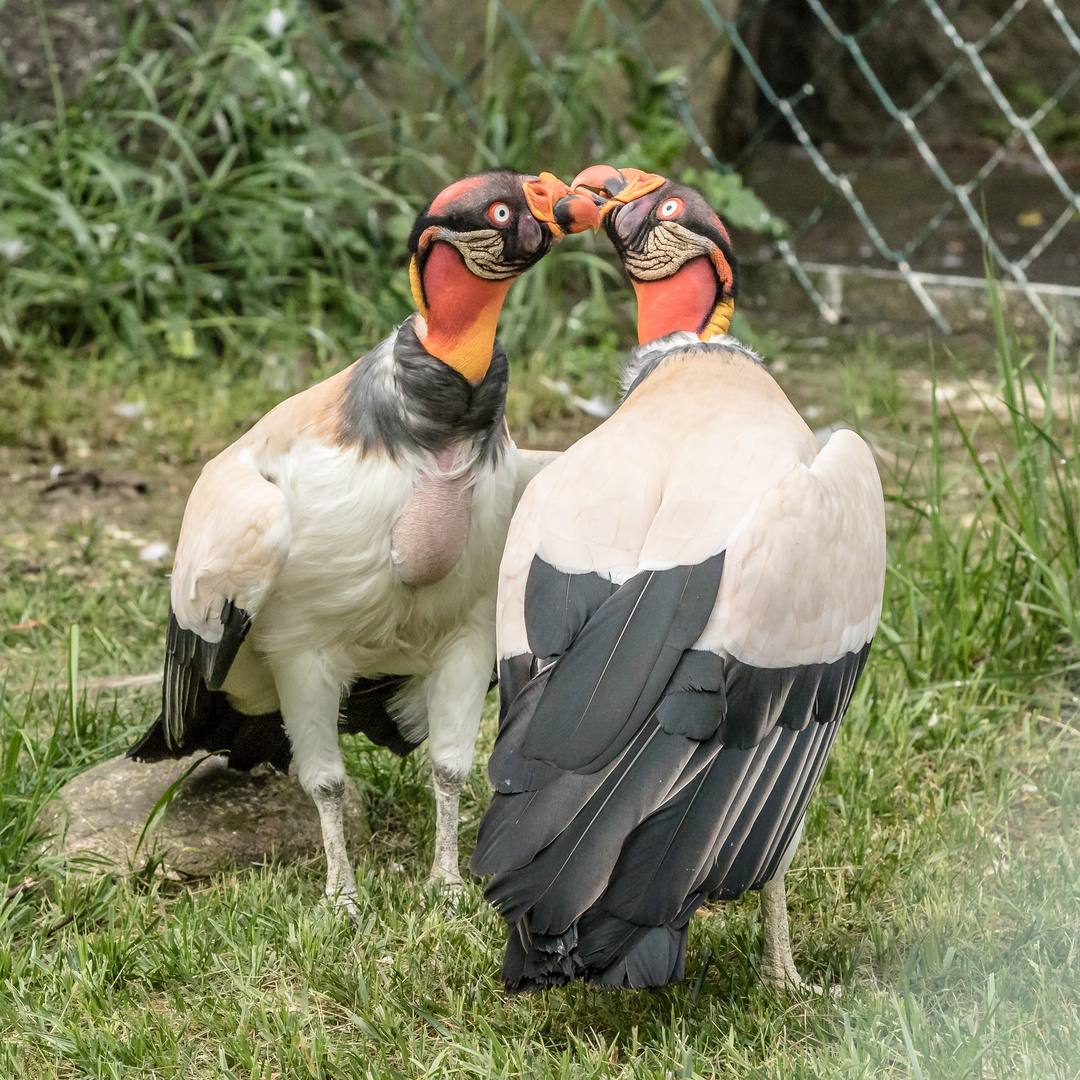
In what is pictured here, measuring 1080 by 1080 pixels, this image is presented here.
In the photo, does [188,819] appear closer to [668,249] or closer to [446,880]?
[446,880]

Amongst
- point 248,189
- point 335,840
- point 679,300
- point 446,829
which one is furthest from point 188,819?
point 248,189

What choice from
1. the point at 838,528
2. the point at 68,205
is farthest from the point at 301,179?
the point at 838,528

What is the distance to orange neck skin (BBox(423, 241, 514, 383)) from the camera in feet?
7.63

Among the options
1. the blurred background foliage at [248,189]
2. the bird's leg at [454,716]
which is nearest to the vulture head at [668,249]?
the bird's leg at [454,716]

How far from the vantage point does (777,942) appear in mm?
2281

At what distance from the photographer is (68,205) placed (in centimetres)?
501

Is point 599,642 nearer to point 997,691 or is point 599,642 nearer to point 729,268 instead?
point 729,268

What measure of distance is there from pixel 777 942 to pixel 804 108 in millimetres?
7937

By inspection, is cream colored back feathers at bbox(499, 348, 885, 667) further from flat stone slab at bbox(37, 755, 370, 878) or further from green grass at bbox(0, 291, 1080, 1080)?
flat stone slab at bbox(37, 755, 370, 878)

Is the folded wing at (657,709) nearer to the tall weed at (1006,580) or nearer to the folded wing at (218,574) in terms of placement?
the folded wing at (218,574)

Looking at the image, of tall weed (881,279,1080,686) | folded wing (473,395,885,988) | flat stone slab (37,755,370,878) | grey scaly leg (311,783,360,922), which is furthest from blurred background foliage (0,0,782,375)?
folded wing (473,395,885,988)

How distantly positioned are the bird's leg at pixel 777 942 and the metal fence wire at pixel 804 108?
1703mm

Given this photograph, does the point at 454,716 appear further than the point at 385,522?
Yes

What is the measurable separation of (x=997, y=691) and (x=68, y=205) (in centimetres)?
356
